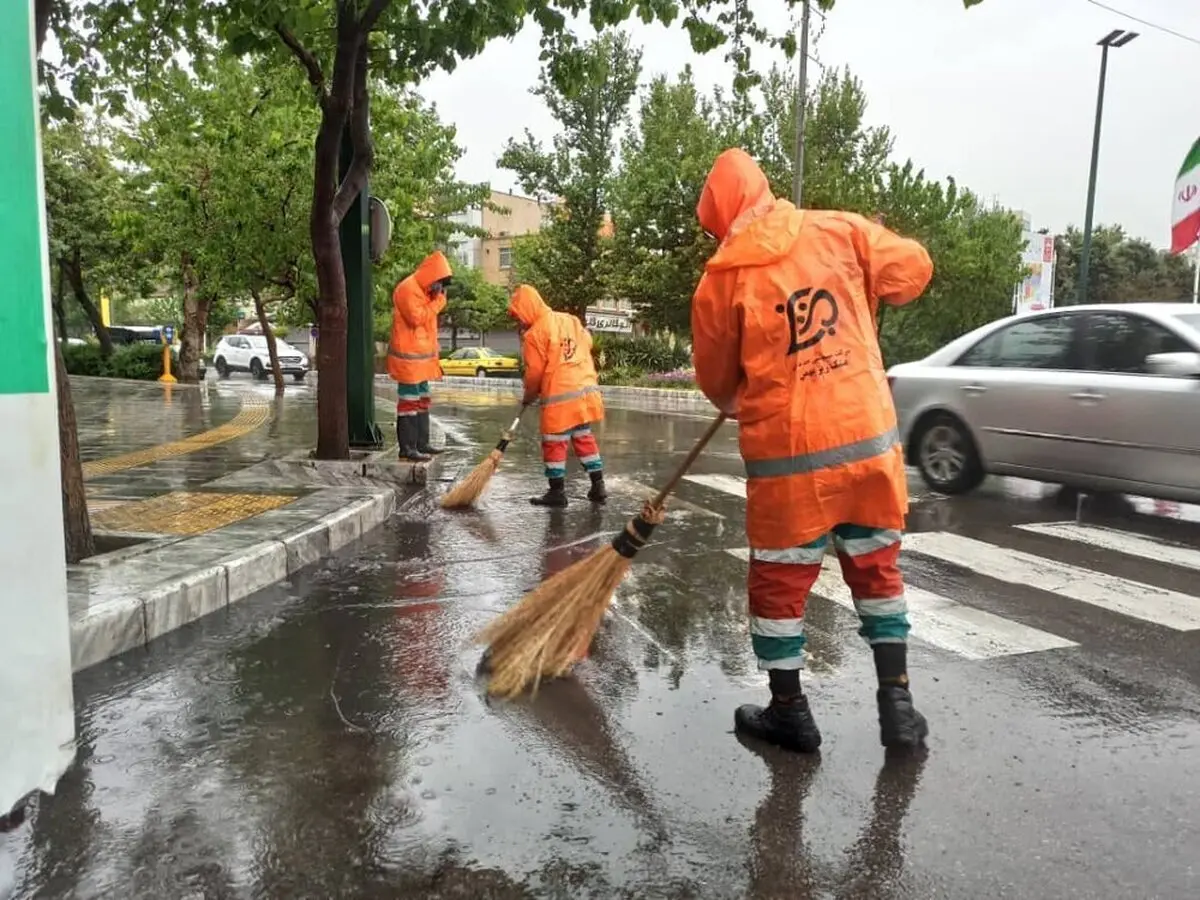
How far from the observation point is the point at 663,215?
2539 centimetres

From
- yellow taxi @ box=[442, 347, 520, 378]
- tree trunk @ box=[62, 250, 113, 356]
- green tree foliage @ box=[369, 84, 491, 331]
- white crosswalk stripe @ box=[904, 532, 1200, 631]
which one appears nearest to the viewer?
white crosswalk stripe @ box=[904, 532, 1200, 631]

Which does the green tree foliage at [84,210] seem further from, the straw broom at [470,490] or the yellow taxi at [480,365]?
the straw broom at [470,490]

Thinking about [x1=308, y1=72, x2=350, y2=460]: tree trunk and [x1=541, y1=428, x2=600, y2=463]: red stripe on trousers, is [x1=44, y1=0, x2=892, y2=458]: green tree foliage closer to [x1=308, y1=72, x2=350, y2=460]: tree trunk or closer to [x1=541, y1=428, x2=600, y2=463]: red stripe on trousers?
[x1=308, y1=72, x2=350, y2=460]: tree trunk

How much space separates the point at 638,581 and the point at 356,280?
4883 mm

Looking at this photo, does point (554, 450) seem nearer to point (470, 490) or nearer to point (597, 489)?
point (597, 489)

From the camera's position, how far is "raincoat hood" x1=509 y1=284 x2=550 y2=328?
720 centimetres

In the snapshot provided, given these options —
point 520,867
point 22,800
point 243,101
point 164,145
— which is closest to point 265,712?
point 22,800

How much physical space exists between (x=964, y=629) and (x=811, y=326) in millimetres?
2037

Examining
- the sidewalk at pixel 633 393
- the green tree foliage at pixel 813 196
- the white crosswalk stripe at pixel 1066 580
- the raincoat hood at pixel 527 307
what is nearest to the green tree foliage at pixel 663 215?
the green tree foliage at pixel 813 196

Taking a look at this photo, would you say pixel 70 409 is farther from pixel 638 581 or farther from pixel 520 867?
pixel 520 867

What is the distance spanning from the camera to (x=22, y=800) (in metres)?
2.48

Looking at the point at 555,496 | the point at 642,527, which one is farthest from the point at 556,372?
the point at 642,527

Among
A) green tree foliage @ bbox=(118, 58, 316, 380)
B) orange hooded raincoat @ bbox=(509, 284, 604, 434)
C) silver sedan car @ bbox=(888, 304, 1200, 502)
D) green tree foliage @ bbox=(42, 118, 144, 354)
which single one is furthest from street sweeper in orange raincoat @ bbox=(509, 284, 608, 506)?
green tree foliage @ bbox=(42, 118, 144, 354)

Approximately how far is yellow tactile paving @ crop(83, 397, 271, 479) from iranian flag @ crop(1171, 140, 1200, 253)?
1781 centimetres
